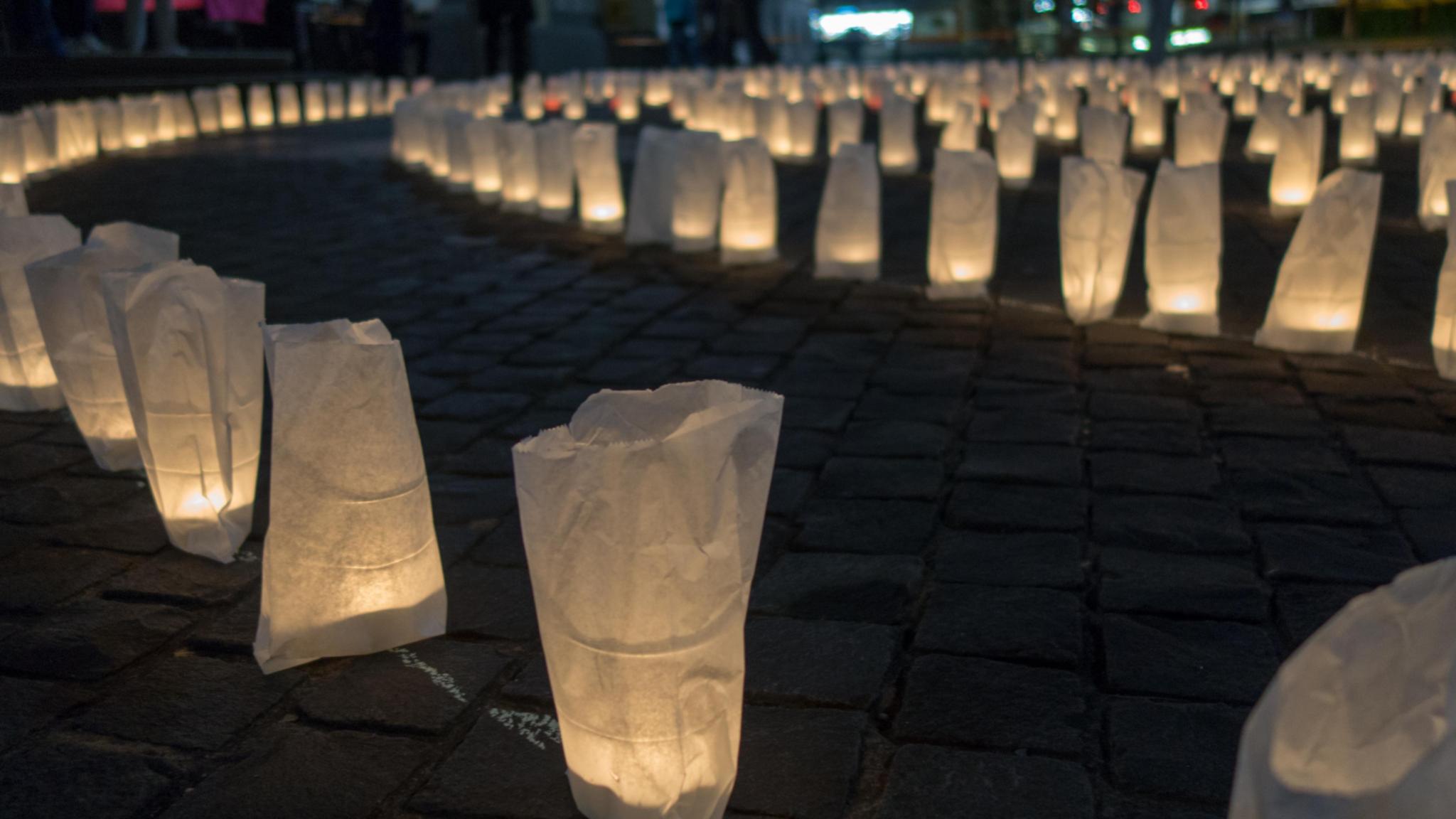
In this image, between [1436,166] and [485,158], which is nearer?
[1436,166]

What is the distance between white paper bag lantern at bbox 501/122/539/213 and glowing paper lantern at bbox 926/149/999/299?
336cm

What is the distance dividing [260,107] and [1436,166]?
13.5 metres

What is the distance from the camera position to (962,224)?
17.5 ft

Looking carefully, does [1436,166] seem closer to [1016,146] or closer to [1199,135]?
[1199,135]

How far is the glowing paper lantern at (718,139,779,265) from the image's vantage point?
5.96 metres

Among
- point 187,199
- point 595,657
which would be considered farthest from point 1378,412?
point 187,199

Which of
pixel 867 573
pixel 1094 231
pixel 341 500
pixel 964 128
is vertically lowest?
pixel 867 573

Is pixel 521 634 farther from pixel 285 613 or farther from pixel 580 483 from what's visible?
pixel 580 483

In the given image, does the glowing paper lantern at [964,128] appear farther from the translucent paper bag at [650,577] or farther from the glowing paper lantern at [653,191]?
the translucent paper bag at [650,577]

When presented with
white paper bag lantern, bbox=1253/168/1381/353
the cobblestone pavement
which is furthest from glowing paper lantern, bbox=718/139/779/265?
white paper bag lantern, bbox=1253/168/1381/353

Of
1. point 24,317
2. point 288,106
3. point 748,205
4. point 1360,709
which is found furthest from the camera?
point 288,106

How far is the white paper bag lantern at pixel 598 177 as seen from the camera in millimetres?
7039

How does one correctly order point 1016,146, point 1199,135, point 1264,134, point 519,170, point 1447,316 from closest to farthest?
point 1447,316 → point 1199,135 → point 519,170 → point 1016,146 → point 1264,134

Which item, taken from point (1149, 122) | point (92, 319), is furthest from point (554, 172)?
point (1149, 122)
